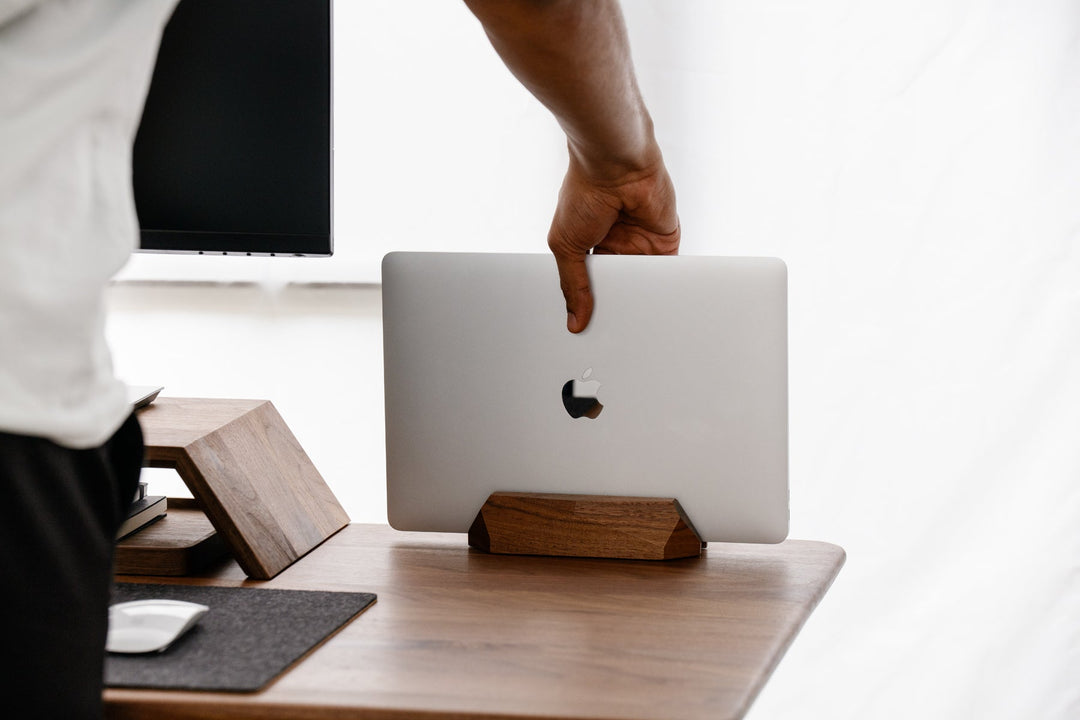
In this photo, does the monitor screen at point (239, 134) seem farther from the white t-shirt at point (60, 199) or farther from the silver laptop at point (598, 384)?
the white t-shirt at point (60, 199)

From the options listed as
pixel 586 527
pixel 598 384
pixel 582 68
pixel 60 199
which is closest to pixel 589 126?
pixel 582 68

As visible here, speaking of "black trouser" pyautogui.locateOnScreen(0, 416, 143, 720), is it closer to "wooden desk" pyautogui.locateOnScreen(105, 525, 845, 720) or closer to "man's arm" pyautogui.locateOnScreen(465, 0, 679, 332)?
"wooden desk" pyautogui.locateOnScreen(105, 525, 845, 720)

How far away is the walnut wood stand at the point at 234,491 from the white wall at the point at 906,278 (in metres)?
0.85

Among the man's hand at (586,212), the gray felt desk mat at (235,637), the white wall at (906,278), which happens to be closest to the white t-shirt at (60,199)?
the gray felt desk mat at (235,637)

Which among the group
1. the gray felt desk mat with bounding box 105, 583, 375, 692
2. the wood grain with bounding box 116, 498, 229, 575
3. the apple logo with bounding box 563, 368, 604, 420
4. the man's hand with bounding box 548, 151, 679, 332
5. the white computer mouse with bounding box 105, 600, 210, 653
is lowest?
the wood grain with bounding box 116, 498, 229, 575

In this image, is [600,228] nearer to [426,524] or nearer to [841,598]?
[426,524]

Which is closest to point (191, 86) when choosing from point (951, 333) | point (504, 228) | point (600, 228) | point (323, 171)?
point (323, 171)

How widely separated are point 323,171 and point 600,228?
0.27m

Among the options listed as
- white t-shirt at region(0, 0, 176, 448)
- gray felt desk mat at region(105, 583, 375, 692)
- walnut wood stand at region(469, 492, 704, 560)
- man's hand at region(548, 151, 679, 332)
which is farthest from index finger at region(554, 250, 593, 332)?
white t-shirt at region(0, 0, 176, 448)

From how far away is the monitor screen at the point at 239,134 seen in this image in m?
1.03

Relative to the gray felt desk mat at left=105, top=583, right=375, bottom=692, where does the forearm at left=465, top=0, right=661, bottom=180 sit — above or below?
above

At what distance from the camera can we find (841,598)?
1728mm

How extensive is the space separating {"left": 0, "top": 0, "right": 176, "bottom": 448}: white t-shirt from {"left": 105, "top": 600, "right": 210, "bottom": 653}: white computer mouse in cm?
23

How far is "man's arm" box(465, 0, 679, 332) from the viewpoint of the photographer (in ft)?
2.56
